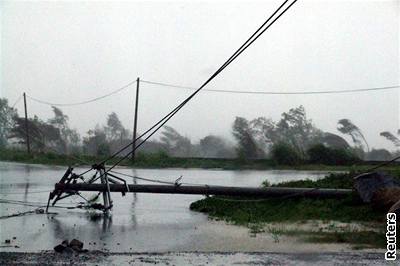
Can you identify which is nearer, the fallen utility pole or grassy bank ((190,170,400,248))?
grassy bank ((190,170,400,248))

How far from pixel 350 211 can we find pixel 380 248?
116 inches

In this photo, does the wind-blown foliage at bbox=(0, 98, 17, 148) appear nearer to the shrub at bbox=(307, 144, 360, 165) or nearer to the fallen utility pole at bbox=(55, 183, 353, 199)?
the shrub at bbox=(307, 144, 360, 165)

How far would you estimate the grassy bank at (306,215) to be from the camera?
927cm

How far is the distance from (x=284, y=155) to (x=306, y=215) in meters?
23.7

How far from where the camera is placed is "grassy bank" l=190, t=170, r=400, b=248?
927cm

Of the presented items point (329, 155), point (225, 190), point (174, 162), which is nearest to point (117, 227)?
point (225, 190)

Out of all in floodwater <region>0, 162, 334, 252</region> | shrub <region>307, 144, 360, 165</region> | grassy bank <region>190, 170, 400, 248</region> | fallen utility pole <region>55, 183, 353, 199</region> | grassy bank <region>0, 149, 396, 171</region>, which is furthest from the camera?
shrub <region>307, 144, 360, 165</region>

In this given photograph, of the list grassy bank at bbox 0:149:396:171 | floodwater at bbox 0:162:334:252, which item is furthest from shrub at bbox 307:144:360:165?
floodwater at bbox 0:162:334:252

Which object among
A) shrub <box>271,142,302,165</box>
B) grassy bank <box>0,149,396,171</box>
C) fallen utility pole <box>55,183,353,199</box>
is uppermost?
shrub <box>271,142,302,165</box>

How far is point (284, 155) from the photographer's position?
114 ft

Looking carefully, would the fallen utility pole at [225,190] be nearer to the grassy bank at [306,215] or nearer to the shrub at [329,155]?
the grassy bank at [306,215]

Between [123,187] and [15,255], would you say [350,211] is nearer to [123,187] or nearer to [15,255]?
[123,187]

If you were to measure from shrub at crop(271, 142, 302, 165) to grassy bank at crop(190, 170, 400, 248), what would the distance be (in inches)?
828

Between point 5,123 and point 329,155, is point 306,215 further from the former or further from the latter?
point 5,123
